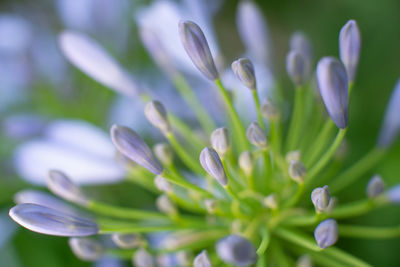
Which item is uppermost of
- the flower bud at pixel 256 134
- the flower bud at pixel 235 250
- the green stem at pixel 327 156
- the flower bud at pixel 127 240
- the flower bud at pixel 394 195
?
the flower bud at pixel 256 134

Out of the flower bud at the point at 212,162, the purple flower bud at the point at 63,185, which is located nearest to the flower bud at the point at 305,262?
the flower bud at the point at 212,162

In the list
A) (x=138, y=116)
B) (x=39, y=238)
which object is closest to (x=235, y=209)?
(x=138, y=116)

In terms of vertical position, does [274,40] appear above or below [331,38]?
above

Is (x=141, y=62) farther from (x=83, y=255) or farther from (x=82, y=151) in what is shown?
(x=83, y=255)

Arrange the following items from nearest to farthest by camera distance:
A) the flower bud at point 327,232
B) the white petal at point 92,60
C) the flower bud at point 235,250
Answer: the flower bud at point 235,250, the flower bud at point 327,232, the white petal at point 92,60

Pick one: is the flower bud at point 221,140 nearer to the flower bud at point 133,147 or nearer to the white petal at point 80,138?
the flower bud at point 133,147

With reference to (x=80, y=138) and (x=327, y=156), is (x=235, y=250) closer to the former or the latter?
(x=327, y=156)
